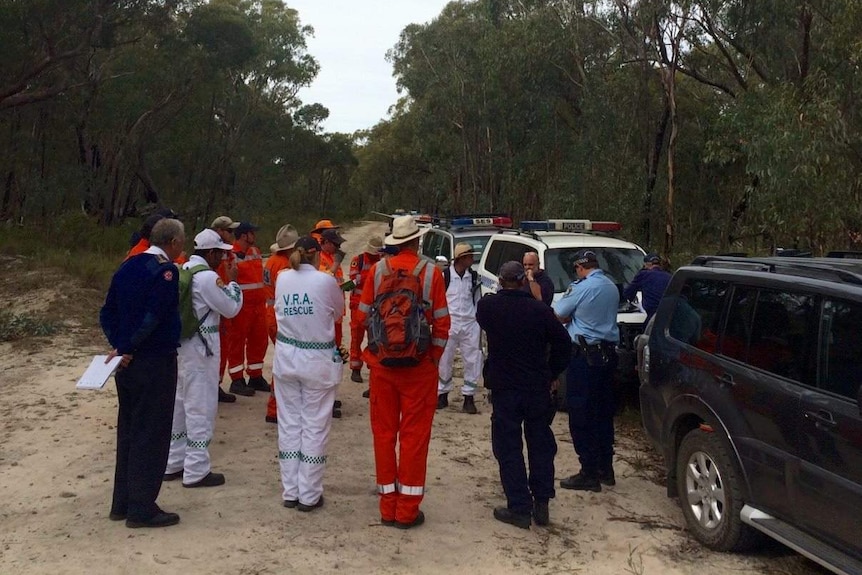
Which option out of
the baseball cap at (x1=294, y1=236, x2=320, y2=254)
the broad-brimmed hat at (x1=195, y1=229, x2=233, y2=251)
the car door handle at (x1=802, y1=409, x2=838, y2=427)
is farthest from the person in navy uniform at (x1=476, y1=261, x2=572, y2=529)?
the broad-brimmed hat at (x1=195, y1=229, x2=233, y2=251)

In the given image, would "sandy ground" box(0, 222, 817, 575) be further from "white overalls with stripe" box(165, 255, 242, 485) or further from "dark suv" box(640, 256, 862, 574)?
"dark suv" box(640, 256, 862, 574)

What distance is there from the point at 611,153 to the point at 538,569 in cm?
1840

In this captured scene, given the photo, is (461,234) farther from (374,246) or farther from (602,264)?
(374,246)

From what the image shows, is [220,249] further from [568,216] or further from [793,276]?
[568,216]

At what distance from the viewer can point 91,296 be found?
1399 centimetres

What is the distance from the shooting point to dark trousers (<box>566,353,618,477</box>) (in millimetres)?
5637

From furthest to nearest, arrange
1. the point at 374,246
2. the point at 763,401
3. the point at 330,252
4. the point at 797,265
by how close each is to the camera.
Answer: the point at 374,246
the point at 330,252
the point at 797,265
the point at 763,401

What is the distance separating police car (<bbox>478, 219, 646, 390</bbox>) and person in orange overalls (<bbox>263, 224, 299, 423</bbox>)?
2.61 metres

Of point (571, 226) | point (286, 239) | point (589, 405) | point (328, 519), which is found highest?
point (571, 226)

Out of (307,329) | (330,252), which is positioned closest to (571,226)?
(330,252)

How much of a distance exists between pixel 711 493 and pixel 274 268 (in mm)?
4374

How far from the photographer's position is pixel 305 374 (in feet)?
16.4

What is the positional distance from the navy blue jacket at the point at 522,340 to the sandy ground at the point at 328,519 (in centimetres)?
101

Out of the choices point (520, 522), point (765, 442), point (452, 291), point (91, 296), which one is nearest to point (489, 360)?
point (520, 522)
